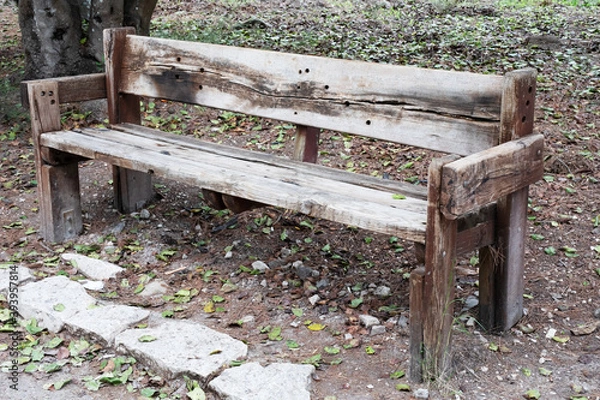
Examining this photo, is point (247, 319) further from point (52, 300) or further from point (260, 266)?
point (52, 300)

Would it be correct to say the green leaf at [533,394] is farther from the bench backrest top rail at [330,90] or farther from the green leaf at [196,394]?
the green leaf at [196,394]

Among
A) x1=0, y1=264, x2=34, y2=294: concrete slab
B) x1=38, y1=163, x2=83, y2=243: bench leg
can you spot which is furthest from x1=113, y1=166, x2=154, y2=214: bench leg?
x1=0, y1=264, x2=34, y2=294: concrete slab

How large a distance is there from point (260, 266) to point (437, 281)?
4.74 feet

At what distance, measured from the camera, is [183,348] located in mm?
3127

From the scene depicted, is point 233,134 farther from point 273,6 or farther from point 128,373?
point 273,6

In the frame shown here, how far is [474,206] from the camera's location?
2771 mm

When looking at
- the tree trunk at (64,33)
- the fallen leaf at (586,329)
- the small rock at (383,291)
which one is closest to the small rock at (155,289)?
the small rock at (383,291)

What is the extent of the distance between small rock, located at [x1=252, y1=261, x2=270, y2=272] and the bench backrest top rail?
80cm

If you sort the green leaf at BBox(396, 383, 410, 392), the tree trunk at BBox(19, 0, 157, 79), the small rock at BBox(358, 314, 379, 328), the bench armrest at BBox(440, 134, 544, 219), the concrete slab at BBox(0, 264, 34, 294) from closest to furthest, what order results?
the bench armrest at BBox(440, 134, 544, 219) < the green leaf at BBox(396, 383, 410, 392) < the small rock at BBox(358, 314, 379, 328) < the concrete slab at BBox(0, 264, 34, 294) < the tree trunk at BBox(19, 0, 157, 79)

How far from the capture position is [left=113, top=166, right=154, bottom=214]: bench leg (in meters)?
4.75

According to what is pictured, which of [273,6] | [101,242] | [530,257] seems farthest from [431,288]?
[273,6]

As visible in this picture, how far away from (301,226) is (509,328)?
5.26 ft

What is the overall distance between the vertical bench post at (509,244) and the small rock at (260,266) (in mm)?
1230

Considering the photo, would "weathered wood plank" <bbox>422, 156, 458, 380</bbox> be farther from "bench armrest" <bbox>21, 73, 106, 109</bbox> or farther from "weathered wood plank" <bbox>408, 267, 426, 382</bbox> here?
"bench armrest" <bbox>21, 73, 106, 109</bbox>
